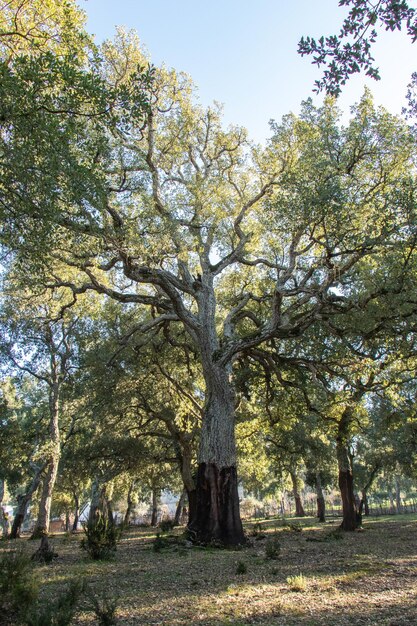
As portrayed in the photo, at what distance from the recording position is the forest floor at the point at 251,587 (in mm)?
4770

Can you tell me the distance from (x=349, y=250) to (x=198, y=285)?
221 inches

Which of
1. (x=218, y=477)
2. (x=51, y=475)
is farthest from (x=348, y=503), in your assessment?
(x=51, y=475)

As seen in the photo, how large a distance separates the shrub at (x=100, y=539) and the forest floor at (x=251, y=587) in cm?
37

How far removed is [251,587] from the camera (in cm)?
634

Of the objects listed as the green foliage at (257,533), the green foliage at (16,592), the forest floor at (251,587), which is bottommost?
the green foliage at (257,533)

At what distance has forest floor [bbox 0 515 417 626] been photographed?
15.6 feet

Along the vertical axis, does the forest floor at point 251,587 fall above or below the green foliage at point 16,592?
below

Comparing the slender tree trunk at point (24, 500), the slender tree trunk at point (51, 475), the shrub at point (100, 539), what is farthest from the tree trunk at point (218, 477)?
the slender tree trunk at point (24, 500)

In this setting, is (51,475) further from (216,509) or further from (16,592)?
(16,592)

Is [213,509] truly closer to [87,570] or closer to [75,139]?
[87,570]

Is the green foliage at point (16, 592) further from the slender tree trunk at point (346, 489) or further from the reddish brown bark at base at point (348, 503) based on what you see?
the reddish brown bark at base at point (348, 503)

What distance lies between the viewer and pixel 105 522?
1084 centimetres

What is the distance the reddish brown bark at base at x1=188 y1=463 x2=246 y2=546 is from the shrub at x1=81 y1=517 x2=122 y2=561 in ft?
7.75

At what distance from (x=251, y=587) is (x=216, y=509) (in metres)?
5.73
